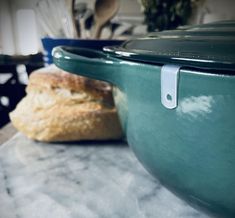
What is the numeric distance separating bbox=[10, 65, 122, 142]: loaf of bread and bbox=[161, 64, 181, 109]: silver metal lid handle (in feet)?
0.73

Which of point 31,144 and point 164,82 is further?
point 31,144

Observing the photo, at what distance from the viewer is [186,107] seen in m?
0.19

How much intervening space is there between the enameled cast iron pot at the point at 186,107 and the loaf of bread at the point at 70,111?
16 centimetres

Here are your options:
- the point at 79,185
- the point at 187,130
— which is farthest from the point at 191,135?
the point at 79,185

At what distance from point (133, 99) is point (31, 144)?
26cm

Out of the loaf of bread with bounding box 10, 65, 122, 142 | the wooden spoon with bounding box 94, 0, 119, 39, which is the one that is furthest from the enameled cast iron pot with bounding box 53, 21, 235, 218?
the wooden spoon with bounding box 94, 0, 119, 39

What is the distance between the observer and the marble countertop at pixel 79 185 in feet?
0.91

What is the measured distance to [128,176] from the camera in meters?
0.35

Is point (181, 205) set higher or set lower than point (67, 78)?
lower

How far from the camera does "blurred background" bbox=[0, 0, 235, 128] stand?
0.55 m

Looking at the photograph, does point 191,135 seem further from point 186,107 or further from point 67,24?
point 67,24

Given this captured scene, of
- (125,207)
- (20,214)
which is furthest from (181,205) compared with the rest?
(20,214)

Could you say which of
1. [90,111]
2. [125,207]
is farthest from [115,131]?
[125,207]

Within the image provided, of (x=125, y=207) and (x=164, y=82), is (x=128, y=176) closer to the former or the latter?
(x=125, y=207)
